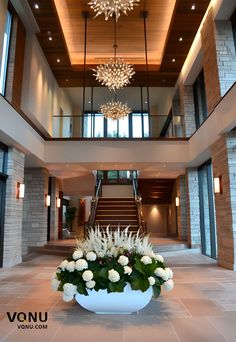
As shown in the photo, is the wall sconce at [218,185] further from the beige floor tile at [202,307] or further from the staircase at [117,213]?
the staircase at [117,213]

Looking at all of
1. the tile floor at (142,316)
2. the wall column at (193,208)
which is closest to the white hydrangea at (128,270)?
the tile floor at (142,316)

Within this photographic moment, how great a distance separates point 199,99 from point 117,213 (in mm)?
5336

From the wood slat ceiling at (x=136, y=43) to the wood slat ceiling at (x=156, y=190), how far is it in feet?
14.8

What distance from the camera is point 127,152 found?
30.0 ft

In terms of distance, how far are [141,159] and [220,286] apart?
16.7ft

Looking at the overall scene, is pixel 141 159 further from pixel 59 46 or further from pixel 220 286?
pixel 220 286

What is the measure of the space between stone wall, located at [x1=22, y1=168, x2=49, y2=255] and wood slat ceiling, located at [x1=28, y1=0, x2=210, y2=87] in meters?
4.19

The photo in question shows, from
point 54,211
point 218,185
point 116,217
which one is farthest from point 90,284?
point 54,211

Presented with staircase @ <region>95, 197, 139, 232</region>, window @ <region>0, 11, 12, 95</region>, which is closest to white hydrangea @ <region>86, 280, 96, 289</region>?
window @ <region>0, 11, 12, 95</region>

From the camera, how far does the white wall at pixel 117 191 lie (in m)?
14.4

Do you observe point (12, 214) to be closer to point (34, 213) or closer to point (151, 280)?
point (34, 213)

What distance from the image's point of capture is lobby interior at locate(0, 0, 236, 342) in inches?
137

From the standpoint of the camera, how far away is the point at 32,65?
26.9 ft

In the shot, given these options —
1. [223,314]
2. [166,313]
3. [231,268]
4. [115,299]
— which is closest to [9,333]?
[115,299]
